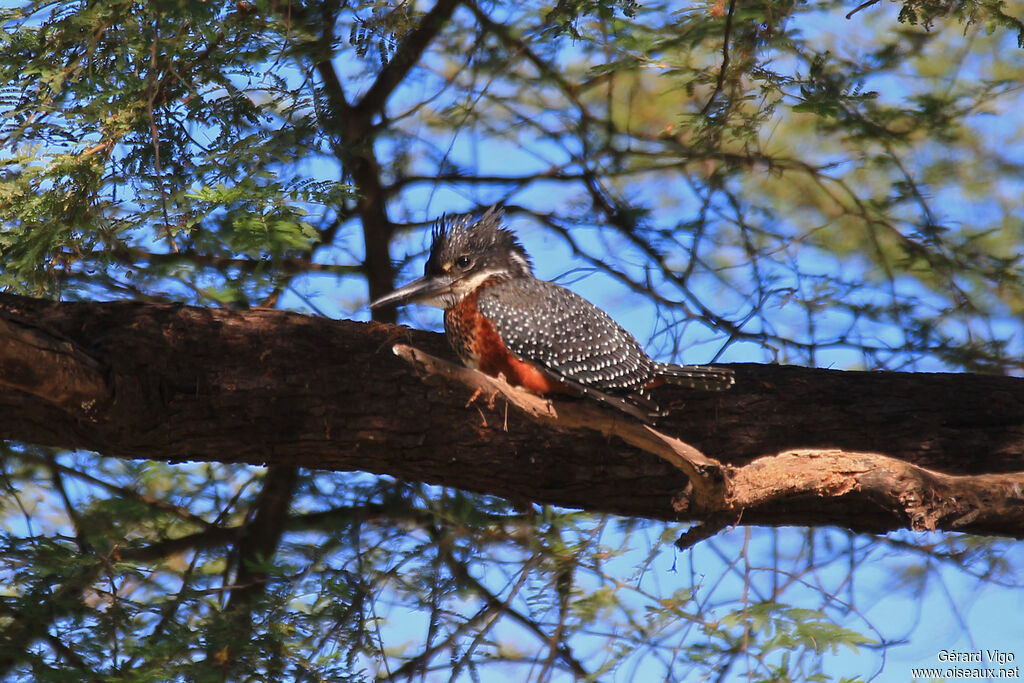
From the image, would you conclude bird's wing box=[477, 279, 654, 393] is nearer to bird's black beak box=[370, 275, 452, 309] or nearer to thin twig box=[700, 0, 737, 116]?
bird's black beak box=[370, 275, 452, 309]

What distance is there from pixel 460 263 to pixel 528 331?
1.63ft

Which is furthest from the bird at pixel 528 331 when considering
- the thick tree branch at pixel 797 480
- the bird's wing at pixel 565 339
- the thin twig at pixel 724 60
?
the thin twig at pixel 724 60

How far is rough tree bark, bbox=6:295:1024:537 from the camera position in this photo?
10.0 feet

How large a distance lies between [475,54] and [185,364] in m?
1.83

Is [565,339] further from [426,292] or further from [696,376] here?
[426,292]

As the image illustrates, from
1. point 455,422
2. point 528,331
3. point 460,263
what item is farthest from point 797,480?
point 460,263

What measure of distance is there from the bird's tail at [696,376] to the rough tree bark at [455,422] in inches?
8.4

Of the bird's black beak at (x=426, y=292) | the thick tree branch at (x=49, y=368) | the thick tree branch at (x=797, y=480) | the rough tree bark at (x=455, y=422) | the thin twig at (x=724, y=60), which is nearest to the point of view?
the thick tree branch at (x=797, y=480)

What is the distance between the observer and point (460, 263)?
341 centimetres

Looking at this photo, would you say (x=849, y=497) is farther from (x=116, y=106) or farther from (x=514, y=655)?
(x=116, y=106)

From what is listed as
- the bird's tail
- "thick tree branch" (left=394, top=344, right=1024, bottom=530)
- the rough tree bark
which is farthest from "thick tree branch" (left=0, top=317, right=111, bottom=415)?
the bird's tail

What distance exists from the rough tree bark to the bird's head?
208 mm

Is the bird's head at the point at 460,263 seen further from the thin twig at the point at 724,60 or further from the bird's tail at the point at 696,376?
the thin twig at the point at 724,60

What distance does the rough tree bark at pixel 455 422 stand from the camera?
3.05m
